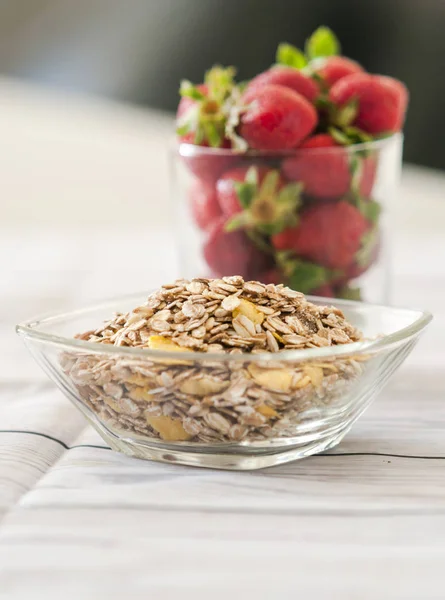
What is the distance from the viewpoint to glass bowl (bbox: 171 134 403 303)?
0.78 m

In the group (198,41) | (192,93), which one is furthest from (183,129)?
(198,41)

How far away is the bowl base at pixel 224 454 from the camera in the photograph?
509mm

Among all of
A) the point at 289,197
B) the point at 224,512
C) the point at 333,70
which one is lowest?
the point at 224,512

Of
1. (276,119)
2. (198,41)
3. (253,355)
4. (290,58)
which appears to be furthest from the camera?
(198,41)

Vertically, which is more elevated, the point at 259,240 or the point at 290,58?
the point at 290,58

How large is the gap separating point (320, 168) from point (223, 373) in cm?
35

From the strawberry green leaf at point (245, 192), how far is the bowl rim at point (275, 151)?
0.09ft

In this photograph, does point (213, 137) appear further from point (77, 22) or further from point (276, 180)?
point (77, 22)

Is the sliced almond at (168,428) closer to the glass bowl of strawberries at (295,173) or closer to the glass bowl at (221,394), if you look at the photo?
the glass bowl at (221,394)

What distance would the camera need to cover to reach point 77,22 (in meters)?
2.09

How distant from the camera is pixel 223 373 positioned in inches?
18.7

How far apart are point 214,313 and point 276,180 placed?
285mm

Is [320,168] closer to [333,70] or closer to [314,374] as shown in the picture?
[333,70]

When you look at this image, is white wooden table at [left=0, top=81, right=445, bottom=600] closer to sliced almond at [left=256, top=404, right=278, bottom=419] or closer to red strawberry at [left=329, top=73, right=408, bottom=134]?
sliced almond at [left=256, top=404, right=278, bottom=419]
